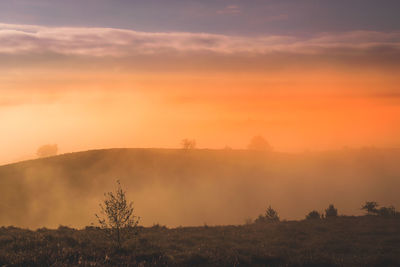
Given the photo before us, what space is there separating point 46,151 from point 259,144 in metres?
102

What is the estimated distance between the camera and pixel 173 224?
2421 inches

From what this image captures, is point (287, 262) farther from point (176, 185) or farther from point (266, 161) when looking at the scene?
point (266, 161)

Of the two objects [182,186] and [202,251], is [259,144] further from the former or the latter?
[202,251]

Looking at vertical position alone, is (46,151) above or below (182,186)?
above

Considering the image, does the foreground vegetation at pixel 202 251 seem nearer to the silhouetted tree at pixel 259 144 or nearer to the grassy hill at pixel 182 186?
the grassy hill at pixel 182 186

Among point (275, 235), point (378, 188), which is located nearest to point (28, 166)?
point (275, 235)

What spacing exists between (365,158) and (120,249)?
14708 centimetres

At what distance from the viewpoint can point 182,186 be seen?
82.6m

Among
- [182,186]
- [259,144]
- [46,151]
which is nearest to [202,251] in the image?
[182,186]

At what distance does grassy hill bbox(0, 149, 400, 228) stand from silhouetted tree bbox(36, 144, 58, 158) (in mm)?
60116

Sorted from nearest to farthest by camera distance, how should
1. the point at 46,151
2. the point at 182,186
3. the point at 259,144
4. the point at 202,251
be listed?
the point at 202,251 → the point at 182,186 → the point at 259,144 → the point at 46,151

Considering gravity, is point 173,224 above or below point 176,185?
below

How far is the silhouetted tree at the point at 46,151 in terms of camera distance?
464ft

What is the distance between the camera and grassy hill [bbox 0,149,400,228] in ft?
210
